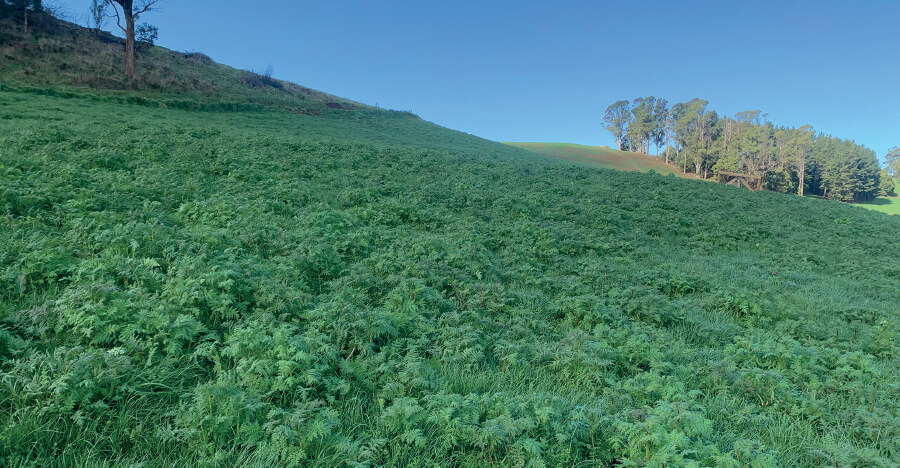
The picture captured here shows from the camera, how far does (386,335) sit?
16.7ft

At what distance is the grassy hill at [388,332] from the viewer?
123 inches

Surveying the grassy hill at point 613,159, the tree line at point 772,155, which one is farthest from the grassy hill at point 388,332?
the tree line at point 772,155

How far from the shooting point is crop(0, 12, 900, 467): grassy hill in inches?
123

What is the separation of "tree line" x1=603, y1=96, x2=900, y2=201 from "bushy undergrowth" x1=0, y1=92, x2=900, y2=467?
64.9m

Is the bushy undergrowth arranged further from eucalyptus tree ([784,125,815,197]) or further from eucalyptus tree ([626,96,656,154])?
eucalyptus tree ([626,96,656,154])

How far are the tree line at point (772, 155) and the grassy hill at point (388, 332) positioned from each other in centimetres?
6303

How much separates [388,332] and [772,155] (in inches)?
3192

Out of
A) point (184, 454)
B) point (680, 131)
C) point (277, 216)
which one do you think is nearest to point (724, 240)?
point (277, 216)

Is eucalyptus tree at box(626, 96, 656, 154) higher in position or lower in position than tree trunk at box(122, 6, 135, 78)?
higher

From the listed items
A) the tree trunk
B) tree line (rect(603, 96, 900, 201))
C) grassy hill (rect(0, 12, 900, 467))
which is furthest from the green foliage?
the tree trunk

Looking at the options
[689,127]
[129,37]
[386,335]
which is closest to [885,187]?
[689,127]

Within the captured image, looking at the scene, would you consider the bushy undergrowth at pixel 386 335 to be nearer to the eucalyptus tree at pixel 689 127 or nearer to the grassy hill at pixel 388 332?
the grassy hill at pixel 388 332

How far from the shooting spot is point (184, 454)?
2.98m

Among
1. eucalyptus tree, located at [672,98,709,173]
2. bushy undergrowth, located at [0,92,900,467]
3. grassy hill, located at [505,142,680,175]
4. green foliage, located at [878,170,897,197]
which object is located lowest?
bushy undergrowth, located at [0,92,900,467]
